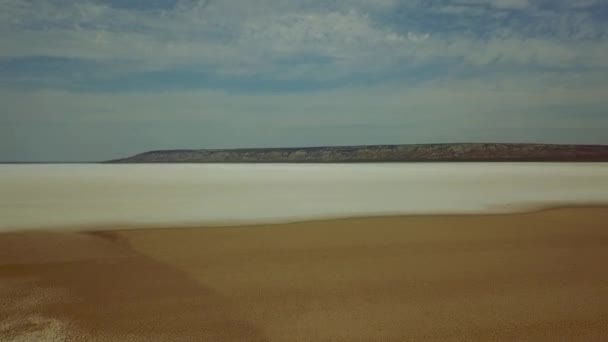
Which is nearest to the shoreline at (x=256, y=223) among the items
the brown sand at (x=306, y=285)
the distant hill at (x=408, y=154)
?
the brown sand at (x=306, y=285)

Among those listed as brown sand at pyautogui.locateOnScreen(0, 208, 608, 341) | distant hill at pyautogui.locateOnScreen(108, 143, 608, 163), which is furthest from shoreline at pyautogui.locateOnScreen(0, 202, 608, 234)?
distant hill at pyautogui.locateOnScreen(108, 143, 608, 163)

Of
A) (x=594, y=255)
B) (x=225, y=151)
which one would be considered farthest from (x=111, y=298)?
(x=225, y=151)

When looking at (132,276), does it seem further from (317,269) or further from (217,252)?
(317,269)

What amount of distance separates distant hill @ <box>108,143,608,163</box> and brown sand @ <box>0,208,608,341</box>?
60987mm

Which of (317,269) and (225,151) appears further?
(225,151)

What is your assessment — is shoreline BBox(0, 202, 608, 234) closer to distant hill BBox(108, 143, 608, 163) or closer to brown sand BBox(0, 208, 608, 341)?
brown sand BBox(0, 208, 608, 341)

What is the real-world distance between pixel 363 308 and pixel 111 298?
6.16ft

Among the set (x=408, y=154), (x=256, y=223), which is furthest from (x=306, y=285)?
(x=408, y=154)

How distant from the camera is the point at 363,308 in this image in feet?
11.2

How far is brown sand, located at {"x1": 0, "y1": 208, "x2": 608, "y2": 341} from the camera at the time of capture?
3.08m

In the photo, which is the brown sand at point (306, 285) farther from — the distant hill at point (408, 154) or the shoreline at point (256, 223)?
the distant hill at point (408, 154)

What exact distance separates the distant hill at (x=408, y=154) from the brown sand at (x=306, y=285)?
200ft

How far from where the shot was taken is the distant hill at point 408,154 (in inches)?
2544

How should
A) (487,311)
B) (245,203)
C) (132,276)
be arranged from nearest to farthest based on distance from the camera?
(487,311)
(132,276)
(245,203)
